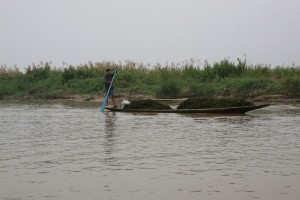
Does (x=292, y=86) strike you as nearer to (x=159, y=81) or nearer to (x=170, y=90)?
(x=170, y=90)

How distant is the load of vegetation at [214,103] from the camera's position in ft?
44.0

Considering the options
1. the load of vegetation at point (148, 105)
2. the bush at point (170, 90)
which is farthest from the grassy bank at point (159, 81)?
the load of vegetation at point (148, 105)

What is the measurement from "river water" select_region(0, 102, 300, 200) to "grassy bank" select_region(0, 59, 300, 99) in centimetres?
1029

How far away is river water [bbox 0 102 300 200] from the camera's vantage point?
473 cm

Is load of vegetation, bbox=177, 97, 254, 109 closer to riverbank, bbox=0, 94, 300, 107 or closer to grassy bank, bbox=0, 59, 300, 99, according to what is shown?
riverbank, bbox=0, 94, 300, 107

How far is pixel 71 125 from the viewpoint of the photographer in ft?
37.2

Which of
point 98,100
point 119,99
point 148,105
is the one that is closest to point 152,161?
point 148,105

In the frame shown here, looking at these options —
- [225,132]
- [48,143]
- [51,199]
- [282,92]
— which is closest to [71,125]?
[48,143]

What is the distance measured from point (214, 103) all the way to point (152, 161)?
7617 millimetres

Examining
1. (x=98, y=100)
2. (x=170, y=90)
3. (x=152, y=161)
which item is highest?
(x=170, y=90)

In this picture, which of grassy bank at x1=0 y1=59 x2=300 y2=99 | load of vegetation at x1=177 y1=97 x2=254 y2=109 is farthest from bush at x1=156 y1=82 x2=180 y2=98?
load of vegetation at x1=177 y1=97 x2=254 y2=109

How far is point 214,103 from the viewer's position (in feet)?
45.0

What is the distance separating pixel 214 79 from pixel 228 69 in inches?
49.2

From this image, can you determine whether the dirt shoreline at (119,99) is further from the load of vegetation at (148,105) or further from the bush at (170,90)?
the load of vegetation at (148,105)
